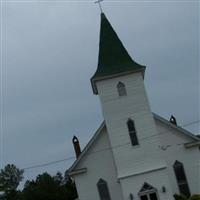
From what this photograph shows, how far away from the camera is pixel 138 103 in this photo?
1371 inches

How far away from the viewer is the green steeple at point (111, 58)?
115 ft

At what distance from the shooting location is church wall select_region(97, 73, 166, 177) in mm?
34125

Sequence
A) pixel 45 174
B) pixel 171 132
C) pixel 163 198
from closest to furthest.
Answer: pixel 163 198
pixel 171 132
pixel 45 174

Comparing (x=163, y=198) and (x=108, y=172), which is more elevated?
(x=108, y=172)

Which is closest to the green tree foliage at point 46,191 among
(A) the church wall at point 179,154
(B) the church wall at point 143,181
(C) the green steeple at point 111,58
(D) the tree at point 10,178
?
(D) the tree at point 10,178

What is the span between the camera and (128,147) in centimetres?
3422

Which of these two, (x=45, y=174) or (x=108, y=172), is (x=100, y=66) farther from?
(x=45, y=174)

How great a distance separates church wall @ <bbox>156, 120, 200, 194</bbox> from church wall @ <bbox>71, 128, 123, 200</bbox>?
3187 millimetres

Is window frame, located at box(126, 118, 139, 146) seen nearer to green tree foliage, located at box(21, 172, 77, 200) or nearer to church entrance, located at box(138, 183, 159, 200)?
church entrance, located at box(138, 183, 159, 200)

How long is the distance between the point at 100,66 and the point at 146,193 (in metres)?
7.85

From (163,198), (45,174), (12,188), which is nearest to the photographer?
(163,198)

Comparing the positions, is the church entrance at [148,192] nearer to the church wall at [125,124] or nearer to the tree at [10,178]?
the church wall at [125,124]

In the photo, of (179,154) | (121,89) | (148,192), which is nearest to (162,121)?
(179,154)

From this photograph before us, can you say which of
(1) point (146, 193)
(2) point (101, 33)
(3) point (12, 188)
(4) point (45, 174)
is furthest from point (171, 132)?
(3) point (12, 188)
